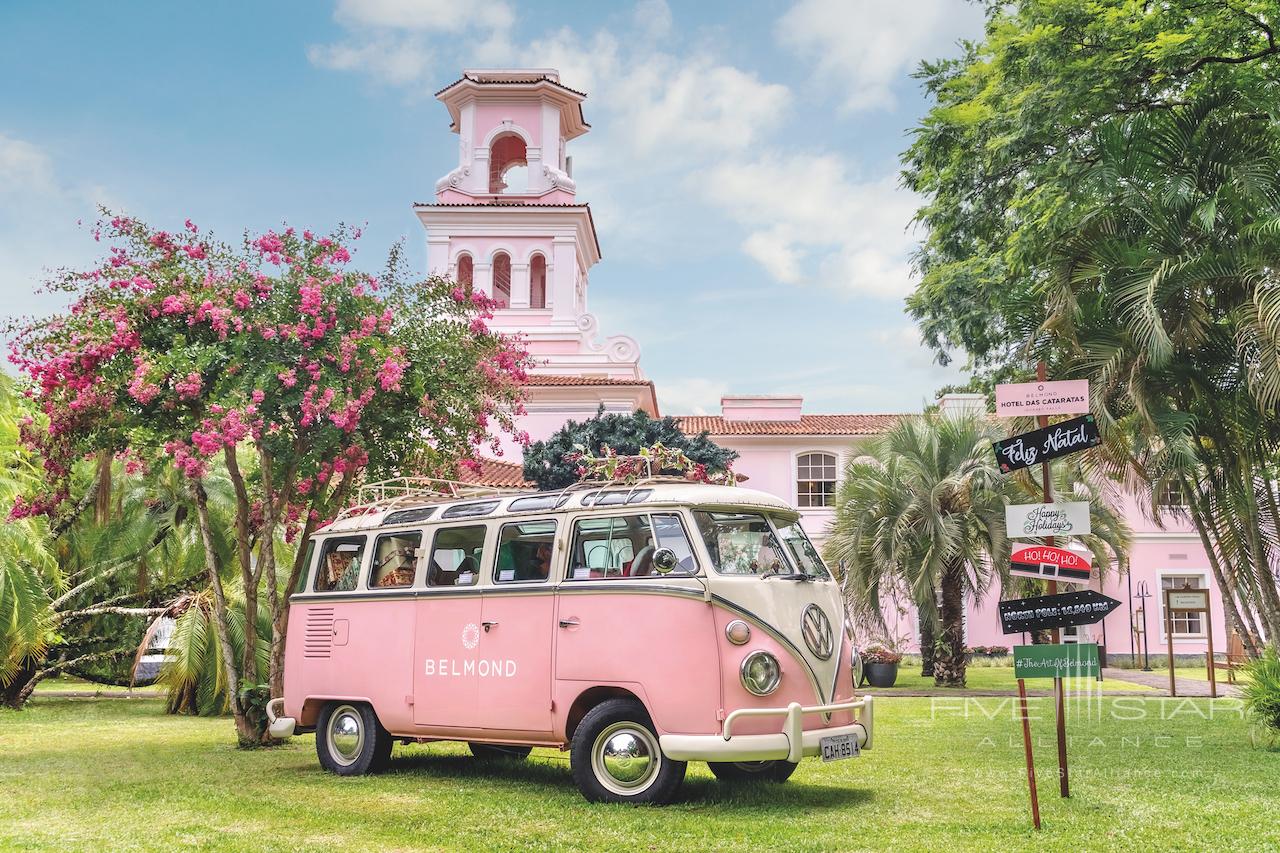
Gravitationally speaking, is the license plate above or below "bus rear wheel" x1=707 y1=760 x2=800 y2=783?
above

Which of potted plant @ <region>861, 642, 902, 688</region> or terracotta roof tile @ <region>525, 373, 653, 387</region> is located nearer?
potted plant @ <region>861, 642, 902, 688</region>

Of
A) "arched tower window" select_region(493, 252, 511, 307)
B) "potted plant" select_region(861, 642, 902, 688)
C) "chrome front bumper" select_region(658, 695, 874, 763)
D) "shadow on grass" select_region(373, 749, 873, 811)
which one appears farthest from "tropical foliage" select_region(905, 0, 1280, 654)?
"arched tower window" select_region(493, 252, 511, 307)

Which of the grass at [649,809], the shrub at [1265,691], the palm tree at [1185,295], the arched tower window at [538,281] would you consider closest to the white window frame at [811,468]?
the arched tower window at [538,281]

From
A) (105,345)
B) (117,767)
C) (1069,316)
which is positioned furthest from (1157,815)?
(105,345)

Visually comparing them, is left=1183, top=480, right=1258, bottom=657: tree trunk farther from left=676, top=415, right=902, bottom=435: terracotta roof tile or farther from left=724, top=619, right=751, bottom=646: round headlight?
left=676, top=415, right=902, bottom=435: terracotta roof tile

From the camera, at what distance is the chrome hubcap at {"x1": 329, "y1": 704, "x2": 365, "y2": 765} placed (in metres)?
10.8

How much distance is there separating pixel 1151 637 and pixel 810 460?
11260mm

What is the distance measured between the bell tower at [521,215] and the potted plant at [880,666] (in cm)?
1219

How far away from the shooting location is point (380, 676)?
10500 mm

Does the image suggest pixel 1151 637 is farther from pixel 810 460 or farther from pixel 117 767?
pixel 117 767

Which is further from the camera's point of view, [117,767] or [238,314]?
[238,314]

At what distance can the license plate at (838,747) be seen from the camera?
8367mm

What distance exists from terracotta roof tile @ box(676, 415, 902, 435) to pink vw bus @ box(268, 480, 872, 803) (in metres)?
24.7

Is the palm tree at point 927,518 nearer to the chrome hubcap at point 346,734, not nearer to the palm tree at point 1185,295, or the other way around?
the palm tree at point 1185,295
